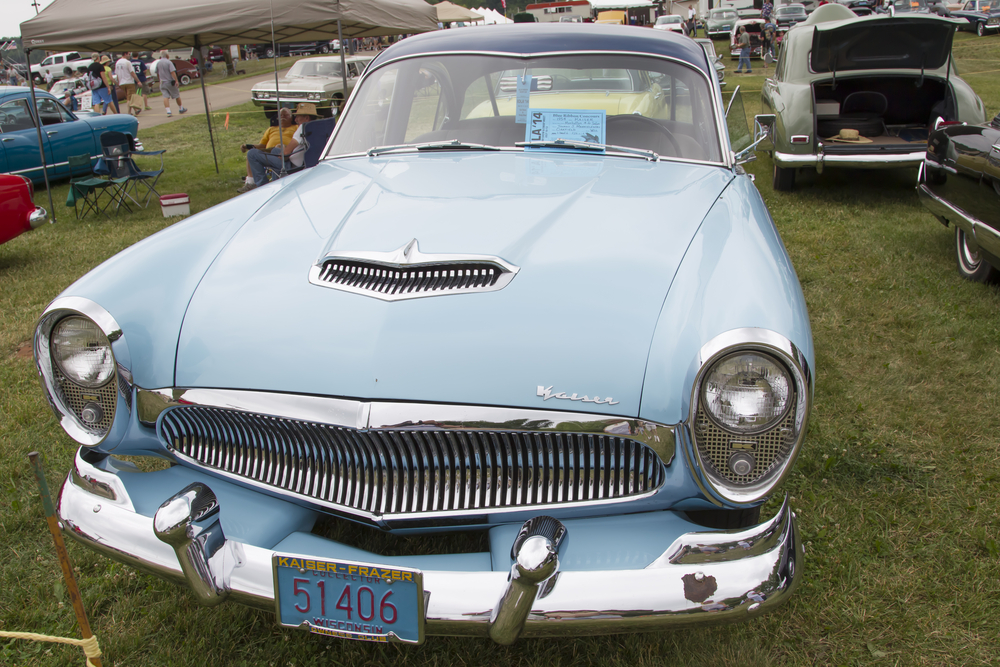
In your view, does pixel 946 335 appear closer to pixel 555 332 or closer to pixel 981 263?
pixel 981 263

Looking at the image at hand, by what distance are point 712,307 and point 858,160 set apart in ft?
20.3

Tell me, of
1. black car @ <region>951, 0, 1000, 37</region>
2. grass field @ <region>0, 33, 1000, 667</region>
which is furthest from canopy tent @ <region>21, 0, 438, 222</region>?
black car @ <region>951, 0, 1000, 37</region>

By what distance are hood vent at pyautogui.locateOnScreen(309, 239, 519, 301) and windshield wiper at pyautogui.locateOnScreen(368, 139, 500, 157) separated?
1.14 metres

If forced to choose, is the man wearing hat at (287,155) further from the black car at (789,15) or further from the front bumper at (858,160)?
the black car at (789,15)

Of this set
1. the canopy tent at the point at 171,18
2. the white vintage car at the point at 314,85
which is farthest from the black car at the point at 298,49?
the canopy tent at the point at 171,18

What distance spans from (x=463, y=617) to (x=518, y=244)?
3.27ft

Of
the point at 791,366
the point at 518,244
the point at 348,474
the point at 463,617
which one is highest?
the point at 518,244

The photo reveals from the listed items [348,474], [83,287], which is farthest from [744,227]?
[83,287]

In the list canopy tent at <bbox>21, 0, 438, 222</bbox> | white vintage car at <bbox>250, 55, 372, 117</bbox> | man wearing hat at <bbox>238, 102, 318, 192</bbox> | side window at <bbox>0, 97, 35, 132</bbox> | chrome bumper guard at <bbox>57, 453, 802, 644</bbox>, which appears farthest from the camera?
white vintage car at <bbox>250, 55, 372, 117</bbox>

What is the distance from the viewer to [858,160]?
275 inches

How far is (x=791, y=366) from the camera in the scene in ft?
5.35

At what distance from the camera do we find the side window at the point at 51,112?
9719 mm

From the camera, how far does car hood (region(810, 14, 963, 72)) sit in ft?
22.9

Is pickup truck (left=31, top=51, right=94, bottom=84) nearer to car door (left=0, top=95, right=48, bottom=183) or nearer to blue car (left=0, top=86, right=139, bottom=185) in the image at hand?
blue car (left=0, top=86, right=139, bottom=185)
